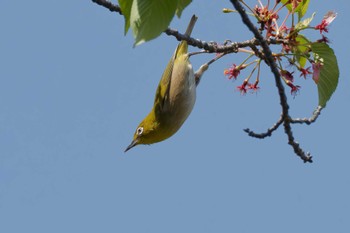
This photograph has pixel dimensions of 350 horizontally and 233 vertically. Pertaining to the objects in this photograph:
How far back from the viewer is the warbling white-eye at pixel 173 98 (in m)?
8.02

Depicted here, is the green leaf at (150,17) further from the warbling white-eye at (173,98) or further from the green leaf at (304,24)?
the warbling white-eye at (173,98)

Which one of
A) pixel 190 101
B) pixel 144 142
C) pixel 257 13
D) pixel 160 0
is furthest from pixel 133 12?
pixel 144 142

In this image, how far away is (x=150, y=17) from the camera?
121 inches

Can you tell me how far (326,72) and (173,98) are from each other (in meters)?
3.26

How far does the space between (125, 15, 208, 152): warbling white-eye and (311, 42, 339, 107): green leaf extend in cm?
294

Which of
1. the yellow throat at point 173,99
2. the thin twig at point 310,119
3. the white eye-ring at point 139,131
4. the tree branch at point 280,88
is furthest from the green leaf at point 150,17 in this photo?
the white eye-ring at point 139,131

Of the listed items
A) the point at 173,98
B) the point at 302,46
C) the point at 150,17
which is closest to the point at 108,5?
the point at 302,46

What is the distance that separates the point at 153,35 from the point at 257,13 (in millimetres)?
2544

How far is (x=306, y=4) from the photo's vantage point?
5.43 metres

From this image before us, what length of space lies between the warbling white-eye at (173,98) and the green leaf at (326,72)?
2.94m

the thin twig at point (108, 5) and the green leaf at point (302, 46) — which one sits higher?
A: the thin twig at point (108, 5)

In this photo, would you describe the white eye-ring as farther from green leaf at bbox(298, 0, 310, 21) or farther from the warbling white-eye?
green leaf at bbox(298, 0, 310, 21)

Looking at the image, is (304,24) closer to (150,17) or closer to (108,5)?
(108,5)

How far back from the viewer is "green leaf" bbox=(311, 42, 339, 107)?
196 inches
